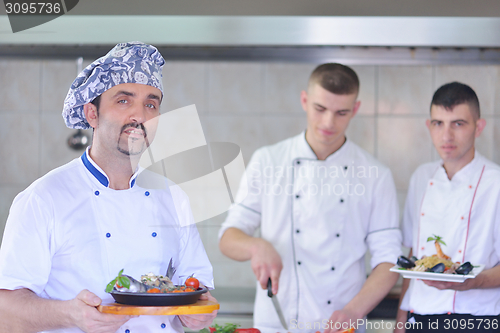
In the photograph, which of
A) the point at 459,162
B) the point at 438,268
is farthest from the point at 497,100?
the point at 438,268

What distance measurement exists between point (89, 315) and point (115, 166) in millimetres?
384

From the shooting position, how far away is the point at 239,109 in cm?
267

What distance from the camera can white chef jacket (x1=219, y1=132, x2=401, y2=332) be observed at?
1790 millimetres

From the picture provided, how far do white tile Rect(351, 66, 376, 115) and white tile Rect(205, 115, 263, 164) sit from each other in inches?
22.0

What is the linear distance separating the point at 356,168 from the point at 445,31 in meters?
0.57

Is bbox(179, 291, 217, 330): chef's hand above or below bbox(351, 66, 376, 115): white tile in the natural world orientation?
below

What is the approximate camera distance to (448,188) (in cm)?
177

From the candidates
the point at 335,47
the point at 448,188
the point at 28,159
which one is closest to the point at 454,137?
the point at 448,188

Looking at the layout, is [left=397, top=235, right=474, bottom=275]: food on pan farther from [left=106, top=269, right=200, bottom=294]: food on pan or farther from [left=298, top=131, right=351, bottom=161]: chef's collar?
[left=106, top=269, right=200, bottom=294]: food on pan

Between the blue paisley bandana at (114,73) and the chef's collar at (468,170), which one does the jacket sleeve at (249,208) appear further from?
the blue paisley bandana at (114,73)

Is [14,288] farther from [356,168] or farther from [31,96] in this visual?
[31,96]

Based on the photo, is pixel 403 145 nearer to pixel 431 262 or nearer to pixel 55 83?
pixel 431 262

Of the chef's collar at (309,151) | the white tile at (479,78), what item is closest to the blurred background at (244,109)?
the white tile at (479,78)

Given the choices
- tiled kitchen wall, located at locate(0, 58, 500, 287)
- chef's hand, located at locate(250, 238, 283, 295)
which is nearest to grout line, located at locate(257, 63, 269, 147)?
tiled kitchen wall, located at locate(0, 58, 500, 287)
